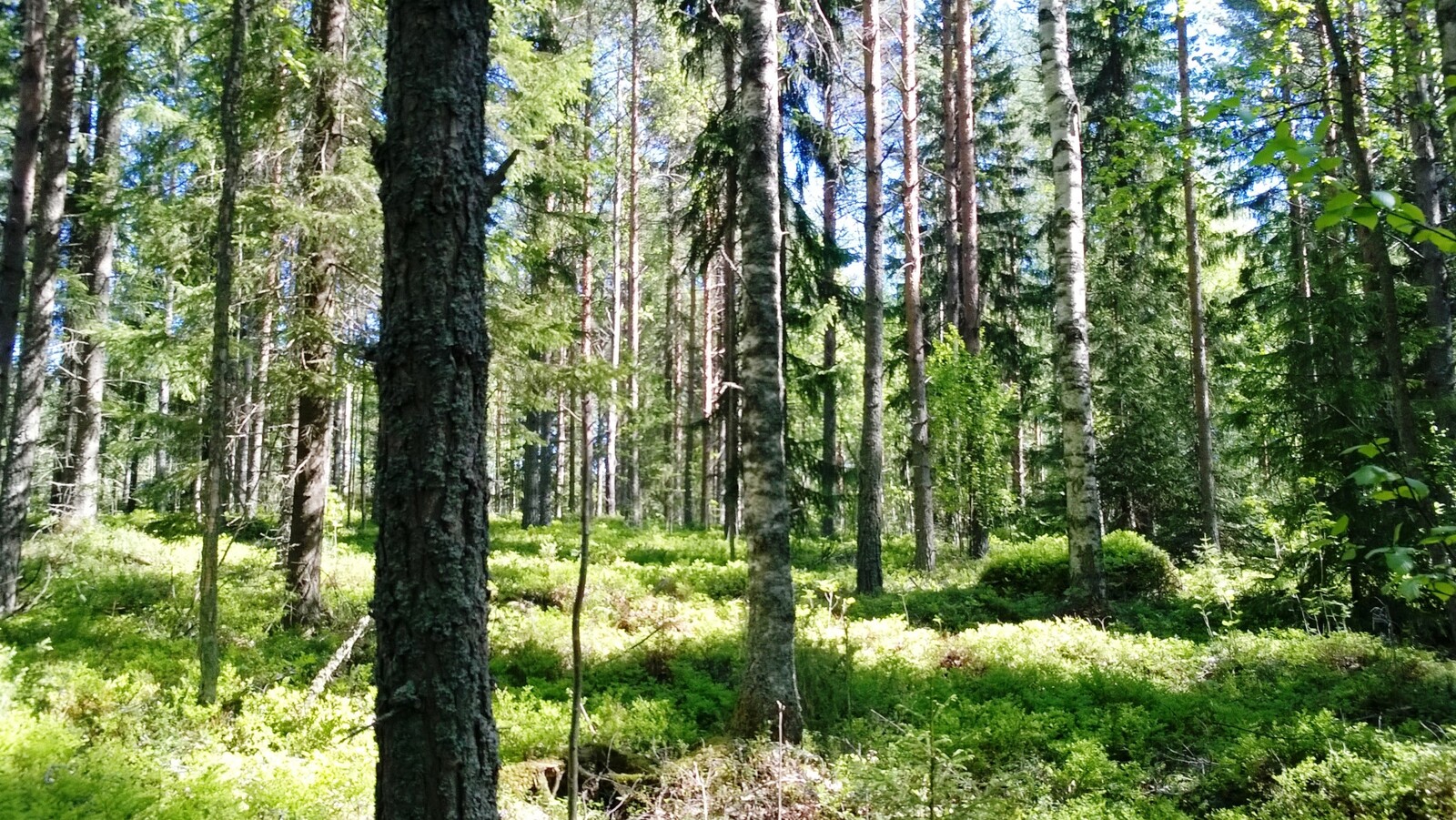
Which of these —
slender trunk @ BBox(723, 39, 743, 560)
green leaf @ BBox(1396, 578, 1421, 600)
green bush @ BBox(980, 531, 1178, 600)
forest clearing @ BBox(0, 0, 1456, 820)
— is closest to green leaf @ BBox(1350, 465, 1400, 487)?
forest clearing @ BBox(0, 0, 1456, 820)

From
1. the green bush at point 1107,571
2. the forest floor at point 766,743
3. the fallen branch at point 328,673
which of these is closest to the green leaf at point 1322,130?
the forest floor at point 766,743

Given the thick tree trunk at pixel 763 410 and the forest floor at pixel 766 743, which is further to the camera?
the thick tree trunk at pixel 763 410

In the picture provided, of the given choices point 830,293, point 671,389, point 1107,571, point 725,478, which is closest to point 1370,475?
point 725,478

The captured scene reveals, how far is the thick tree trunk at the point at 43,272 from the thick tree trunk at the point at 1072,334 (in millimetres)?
11892

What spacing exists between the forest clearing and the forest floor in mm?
47

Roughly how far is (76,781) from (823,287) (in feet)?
37.1

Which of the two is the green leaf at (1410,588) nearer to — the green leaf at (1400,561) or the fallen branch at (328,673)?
the green leaf at (1400,561)

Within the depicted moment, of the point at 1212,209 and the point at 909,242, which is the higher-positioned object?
the point at 1212,209

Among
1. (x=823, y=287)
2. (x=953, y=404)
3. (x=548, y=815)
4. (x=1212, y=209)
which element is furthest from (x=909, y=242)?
(x=548, y=815)

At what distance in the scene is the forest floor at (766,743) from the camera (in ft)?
14.0

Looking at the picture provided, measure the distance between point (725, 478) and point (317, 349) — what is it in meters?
5.26

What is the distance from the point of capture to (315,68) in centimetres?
805

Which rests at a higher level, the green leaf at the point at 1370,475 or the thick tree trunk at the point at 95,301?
the thick tree trunk at the point at 95,301

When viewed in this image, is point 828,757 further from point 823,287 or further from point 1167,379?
point 1167,379
